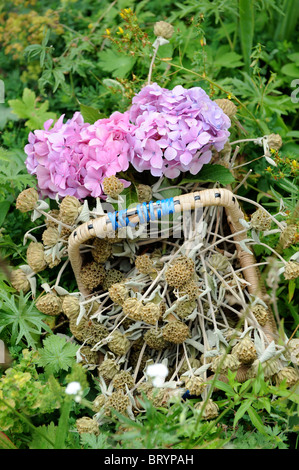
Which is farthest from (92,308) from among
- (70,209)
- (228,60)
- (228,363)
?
(228,60)

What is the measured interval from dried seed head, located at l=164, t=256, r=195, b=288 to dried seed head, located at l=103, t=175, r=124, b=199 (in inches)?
9.3

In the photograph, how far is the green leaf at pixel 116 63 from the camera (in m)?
1.85

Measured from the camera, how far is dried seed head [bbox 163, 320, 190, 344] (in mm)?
1292

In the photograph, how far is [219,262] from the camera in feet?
4.55

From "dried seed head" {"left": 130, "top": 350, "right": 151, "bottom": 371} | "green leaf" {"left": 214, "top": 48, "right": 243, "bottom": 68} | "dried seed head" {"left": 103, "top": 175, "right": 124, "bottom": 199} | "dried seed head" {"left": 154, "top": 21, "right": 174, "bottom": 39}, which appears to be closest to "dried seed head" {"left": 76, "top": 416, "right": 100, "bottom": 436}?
"dried seed head" {"left": 130, "top": 350, "right": 151, "bottom": 371}

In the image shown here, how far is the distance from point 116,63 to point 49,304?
974mm

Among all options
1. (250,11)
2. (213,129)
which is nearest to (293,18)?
(250,11)

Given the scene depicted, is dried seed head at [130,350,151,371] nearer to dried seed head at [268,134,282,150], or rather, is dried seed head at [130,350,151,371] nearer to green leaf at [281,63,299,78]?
dried seed head at [268,134,282,150]

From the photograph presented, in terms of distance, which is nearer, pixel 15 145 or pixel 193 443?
pixel 193 443
